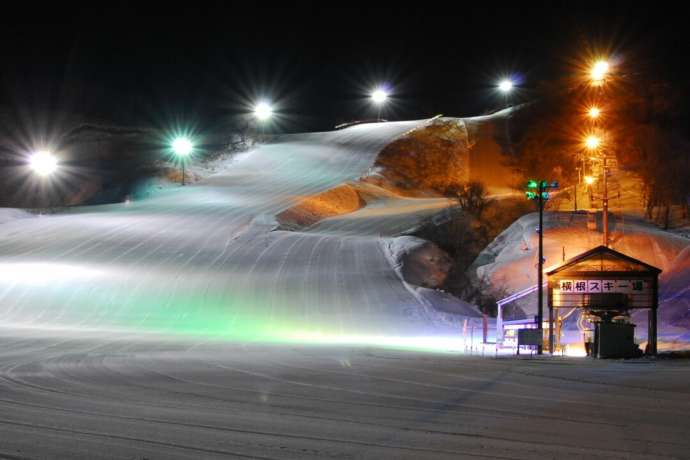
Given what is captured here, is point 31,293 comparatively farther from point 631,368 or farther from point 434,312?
point 631,368

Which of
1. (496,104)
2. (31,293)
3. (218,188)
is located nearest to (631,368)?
(31,293)

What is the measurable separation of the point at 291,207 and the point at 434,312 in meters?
19.0

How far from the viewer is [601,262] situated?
20.6 m

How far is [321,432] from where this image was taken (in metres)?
8.67

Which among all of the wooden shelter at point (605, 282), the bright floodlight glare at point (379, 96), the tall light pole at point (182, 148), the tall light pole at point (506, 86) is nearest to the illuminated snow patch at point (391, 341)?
the wooden shelter at point (605, 282)

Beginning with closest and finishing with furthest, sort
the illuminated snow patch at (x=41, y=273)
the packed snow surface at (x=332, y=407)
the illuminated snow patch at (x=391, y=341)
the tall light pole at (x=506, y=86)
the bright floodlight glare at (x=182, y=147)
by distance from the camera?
the packed snow surface at (x=332, y=407) → the illuminated snow patch at (x=391, y=341) → the illuminated snow patch at (x=41, y=273) → the bright floodlight glare at (x=182, y=147) → the tall light pole at (x=506, y=86)

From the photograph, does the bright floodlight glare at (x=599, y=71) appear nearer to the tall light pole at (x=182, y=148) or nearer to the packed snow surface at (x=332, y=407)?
the tall light pole at (x=182, y=148)

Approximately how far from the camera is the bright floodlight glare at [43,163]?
56.5 m

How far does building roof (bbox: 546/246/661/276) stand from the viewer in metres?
20.3

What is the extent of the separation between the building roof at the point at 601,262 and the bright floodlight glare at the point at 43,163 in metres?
43.9

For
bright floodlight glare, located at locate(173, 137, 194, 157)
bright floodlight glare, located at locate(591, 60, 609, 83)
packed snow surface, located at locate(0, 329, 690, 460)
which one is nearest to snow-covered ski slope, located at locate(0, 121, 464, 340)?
bright floodlight glare, located at locate(173, 137, 194, 157)

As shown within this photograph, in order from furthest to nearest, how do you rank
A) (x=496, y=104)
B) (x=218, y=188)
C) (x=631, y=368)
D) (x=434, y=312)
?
(x=496, y=104) → (x=218, y=188) → (x=434, y=312) → (x=631, y=368)

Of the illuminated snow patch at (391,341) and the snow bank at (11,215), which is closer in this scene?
the illuminated snow patch at (391,341)

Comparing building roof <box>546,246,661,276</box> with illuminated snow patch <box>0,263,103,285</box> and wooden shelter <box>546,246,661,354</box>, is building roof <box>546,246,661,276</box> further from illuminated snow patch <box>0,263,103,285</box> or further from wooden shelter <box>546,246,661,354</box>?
illuminated snow patch <box>0,263,103,285</box>
